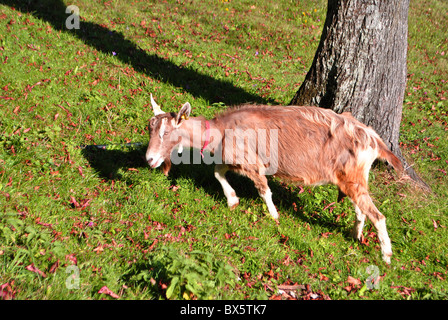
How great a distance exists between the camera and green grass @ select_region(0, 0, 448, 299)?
4.00 meters

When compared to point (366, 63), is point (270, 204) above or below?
below

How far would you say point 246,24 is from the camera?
43.6ft

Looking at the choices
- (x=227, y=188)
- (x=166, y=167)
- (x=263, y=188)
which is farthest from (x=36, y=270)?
(x=263, y=188)

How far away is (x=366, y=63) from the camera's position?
6.19 meters

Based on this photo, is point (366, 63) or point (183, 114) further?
point (366, 63)

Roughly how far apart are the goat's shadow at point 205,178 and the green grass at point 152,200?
0.03 metres

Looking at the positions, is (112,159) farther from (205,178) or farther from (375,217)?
(375,217)

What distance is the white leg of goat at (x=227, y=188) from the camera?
5746 millimetres

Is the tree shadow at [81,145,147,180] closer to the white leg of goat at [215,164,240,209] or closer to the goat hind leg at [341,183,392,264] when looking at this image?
the white leg of goat at [215,164,240,209]

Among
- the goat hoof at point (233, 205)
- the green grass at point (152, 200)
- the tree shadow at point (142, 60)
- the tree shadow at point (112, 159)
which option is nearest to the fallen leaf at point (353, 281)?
the green grass at point (152, 200)

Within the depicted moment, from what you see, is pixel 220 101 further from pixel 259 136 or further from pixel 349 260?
pixel 349 260

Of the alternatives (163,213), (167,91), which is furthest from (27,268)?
(167,91)

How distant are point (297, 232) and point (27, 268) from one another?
11.0ft

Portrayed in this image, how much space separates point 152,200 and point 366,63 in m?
4.02
